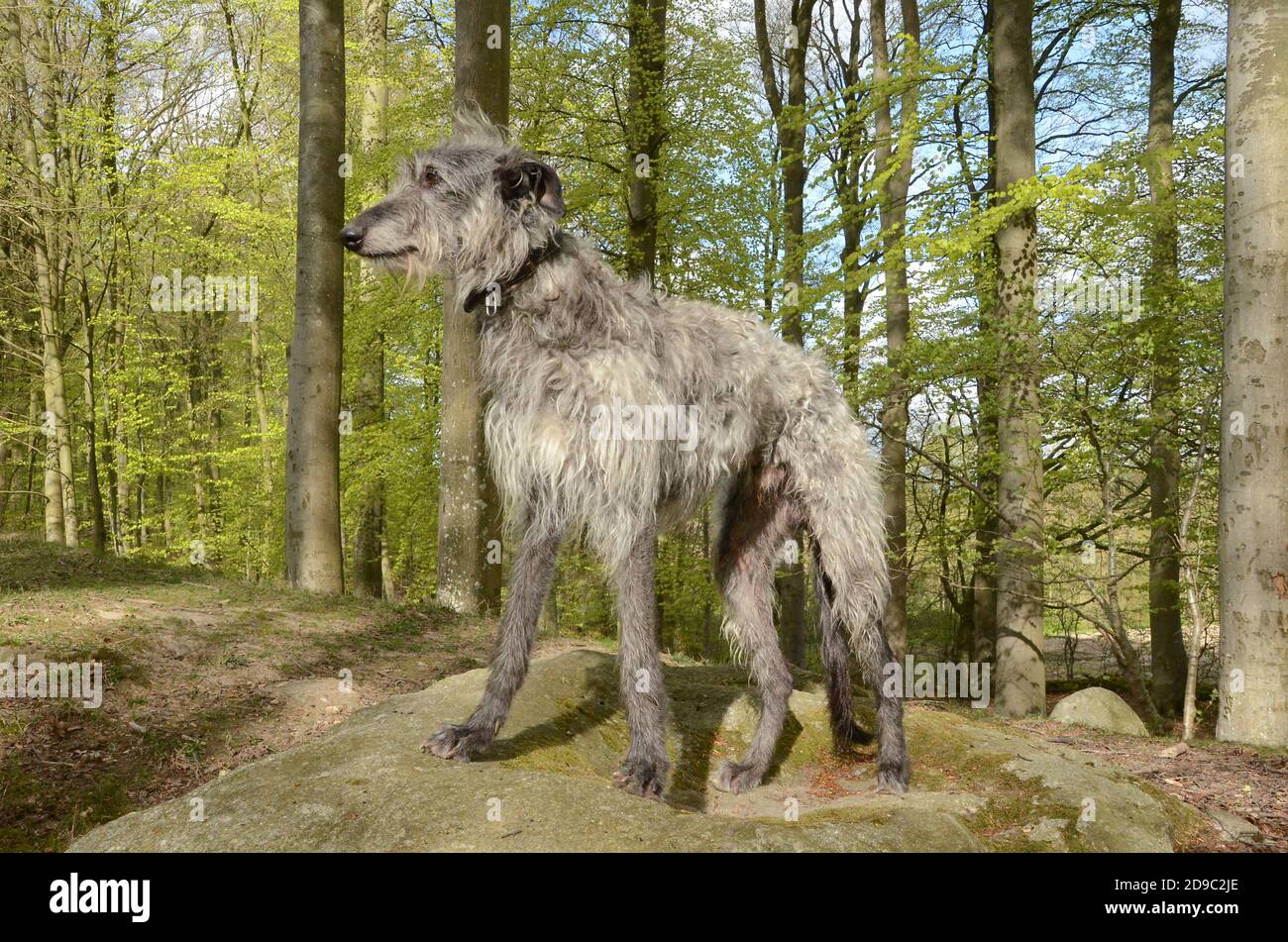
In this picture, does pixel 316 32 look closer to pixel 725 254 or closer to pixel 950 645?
pixel 725 254

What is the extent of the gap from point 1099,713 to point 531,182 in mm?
7030

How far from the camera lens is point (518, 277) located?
3.70 meters

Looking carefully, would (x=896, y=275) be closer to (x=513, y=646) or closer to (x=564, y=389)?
(x=564, y=389)

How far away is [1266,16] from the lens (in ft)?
22.4

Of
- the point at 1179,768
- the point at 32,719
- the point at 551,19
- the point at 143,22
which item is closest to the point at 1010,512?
the point at 1179,768

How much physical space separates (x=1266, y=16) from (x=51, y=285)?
1696 centimetres

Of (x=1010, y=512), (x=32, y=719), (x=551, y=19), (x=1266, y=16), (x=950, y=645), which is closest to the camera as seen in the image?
(x=32, y=719)

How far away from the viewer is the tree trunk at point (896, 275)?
10.9 m

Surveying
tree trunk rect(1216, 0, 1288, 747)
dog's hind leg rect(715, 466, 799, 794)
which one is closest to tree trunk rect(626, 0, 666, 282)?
tree trunk rect(1216, 0, 1288, 747)

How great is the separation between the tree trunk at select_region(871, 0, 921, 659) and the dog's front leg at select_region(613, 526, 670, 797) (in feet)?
25.0

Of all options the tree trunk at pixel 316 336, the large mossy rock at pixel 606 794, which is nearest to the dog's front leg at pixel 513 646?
the large mossy rock at pixel 606 794

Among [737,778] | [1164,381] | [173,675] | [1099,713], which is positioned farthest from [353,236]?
[1164,381]

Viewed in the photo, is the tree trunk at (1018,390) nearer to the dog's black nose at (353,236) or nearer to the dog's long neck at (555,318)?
the dog's long neck at (555,318)

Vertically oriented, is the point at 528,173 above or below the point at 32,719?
above
